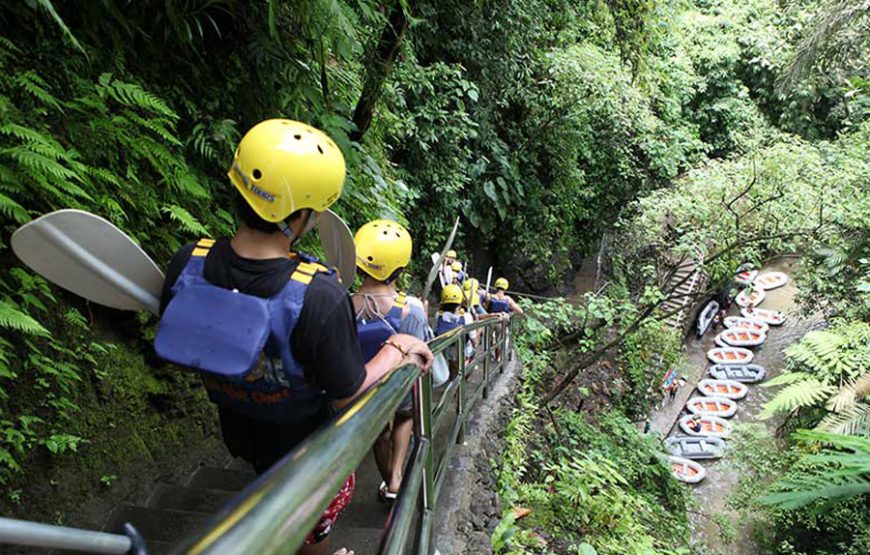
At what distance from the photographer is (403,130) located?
8.02m

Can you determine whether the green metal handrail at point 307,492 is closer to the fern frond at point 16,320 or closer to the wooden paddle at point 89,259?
the wooden paddle at point 89,259

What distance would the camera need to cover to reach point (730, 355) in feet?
55.7

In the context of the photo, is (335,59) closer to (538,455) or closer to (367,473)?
(367,473)

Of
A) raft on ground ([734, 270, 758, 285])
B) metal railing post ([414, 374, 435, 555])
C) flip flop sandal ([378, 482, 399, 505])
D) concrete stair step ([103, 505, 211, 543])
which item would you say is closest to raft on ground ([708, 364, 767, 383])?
raft on ground ([734, 270, 758, 285])

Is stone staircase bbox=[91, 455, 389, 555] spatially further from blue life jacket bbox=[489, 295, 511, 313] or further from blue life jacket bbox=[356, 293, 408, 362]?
blue life jacket bbox=[489, 295, 511, 313]

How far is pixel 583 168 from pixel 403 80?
8.48m

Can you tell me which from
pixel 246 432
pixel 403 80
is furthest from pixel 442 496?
pixel 403 80

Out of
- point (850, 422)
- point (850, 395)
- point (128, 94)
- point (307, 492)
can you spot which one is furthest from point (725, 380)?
point (307, 492)

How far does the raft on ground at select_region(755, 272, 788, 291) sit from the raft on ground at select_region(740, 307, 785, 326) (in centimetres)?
107

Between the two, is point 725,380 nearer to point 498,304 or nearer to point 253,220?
point 498,304

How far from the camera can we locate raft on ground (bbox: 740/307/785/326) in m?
18.1

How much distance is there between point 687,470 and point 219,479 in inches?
477

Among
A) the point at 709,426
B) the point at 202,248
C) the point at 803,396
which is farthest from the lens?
the point at 709,426

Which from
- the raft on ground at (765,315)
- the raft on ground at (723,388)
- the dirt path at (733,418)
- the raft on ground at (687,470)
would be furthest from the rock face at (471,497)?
the raft on ground at (765,315)
